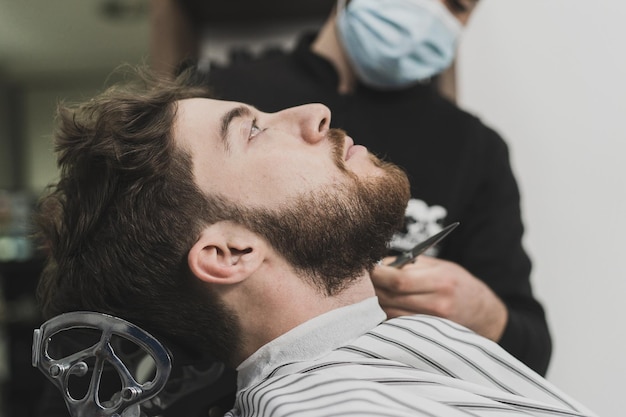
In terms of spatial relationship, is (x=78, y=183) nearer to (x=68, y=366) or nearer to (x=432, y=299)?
(x=68, y=366)

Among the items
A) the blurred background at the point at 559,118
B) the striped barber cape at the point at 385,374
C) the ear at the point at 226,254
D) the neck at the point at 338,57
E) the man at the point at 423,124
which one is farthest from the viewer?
the blurred background at the point at 559,118

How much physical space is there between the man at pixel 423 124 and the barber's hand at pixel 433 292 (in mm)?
99

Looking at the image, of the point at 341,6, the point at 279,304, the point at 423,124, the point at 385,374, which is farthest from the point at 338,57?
the point at 385,374

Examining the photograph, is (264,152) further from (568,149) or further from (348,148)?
(568,149)

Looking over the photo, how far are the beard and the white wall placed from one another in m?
0.94

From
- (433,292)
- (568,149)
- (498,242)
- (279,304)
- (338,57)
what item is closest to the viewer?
(279,304)

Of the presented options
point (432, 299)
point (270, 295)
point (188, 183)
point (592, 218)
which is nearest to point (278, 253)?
point (270, 295)

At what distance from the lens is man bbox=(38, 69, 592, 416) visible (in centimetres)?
98

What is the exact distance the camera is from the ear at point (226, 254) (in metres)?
0.98

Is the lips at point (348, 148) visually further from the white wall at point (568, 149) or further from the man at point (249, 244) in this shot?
the white wall at point (568, 149)

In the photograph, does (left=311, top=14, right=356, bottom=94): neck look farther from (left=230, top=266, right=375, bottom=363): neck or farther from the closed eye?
(left=230, top=266, right=375, bottom=363): neck

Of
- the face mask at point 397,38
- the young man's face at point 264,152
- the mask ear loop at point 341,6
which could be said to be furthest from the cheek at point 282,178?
the mask ear loop at point 341,6

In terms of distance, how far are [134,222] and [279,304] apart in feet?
0.89

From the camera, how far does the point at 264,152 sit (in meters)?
1.02
